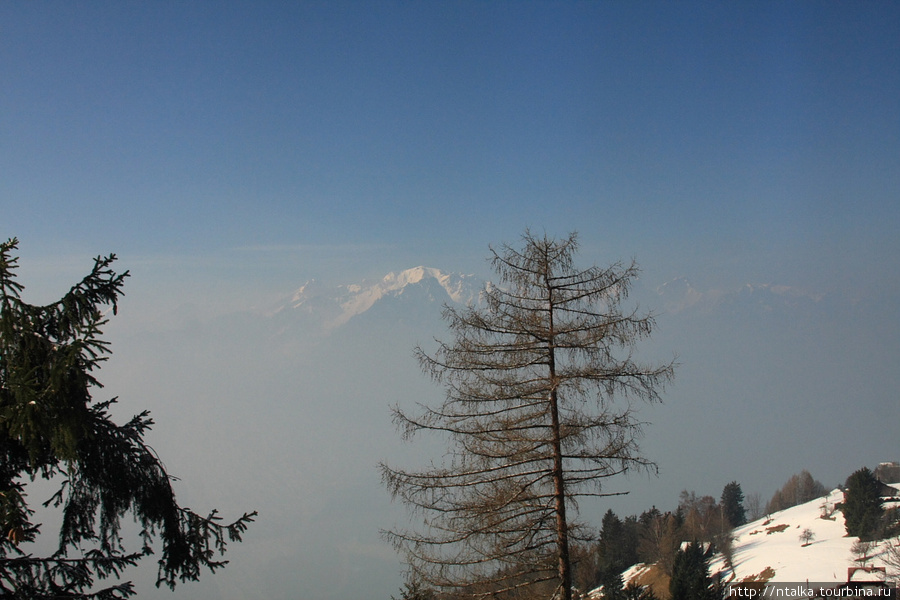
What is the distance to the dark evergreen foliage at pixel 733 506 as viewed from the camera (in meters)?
68.8

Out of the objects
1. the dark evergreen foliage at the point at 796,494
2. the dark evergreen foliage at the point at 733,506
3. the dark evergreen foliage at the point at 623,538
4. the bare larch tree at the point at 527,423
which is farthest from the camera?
the dark evergreen foliage at the point at 796,494

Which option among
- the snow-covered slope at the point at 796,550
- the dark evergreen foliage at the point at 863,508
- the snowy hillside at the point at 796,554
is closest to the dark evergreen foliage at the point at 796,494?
the snow-covered slope at the point at 796,550

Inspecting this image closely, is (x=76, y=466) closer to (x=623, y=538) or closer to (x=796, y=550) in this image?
(x=623, y=538)

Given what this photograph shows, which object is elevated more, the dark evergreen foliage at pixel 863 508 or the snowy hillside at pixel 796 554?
the dark evergreen foliage at pixel 863 508

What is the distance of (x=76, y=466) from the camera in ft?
14.9

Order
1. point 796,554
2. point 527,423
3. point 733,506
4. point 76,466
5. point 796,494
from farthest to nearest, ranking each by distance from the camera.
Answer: point 796,494
point 733,506
point 796,554
point 527,423
point 76,466

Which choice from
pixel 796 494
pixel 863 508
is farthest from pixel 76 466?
pixel 796 494

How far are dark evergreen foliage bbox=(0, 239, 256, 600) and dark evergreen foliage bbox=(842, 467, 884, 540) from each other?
51.7 m

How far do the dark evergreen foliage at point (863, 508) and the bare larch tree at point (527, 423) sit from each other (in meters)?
45.5

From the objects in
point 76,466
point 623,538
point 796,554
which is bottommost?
point 796,554

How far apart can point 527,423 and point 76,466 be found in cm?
636

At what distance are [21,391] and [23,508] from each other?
41.8 inches

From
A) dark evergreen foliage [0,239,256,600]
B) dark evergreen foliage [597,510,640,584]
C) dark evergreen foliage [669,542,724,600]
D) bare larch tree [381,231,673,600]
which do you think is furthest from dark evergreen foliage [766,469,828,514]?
dark evergreen foliage [0,239,256,600]

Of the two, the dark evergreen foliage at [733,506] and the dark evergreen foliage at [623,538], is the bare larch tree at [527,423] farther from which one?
the dark evergreen foliage at [733,506]
